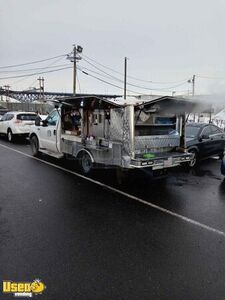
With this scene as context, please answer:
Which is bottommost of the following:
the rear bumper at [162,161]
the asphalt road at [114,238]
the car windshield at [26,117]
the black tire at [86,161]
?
the asphalt road at [114,238]

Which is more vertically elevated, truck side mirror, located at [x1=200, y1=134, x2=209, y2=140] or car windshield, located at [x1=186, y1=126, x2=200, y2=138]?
car windshield, located at [x1=186, y1=126, x2=200, y2=138]

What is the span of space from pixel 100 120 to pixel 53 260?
4214 mm

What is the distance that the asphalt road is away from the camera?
2.76 m

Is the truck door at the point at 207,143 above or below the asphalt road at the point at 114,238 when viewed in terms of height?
above

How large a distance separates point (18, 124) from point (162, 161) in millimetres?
10375

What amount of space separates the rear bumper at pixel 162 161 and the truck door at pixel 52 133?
11.5 ft

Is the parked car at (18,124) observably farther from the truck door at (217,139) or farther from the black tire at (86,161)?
the truck door at (217,139)

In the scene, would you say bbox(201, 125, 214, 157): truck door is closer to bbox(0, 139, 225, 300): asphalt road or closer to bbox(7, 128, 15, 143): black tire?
bbox(0, 139, 225, 300): asphalt road

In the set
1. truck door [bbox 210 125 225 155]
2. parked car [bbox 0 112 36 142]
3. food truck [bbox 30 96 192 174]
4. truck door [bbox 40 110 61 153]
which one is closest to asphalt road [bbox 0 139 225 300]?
food truck [bbox 30 96 192 174]

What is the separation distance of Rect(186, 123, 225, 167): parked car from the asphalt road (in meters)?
2.01

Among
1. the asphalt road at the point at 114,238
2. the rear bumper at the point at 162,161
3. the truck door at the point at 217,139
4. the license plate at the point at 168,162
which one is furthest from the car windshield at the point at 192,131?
the license plate at the point at 168,162

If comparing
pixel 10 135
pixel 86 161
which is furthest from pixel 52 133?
pixel 10 135

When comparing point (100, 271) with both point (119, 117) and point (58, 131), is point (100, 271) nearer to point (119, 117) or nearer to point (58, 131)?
point (119, 117)

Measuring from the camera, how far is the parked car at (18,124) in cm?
1407
